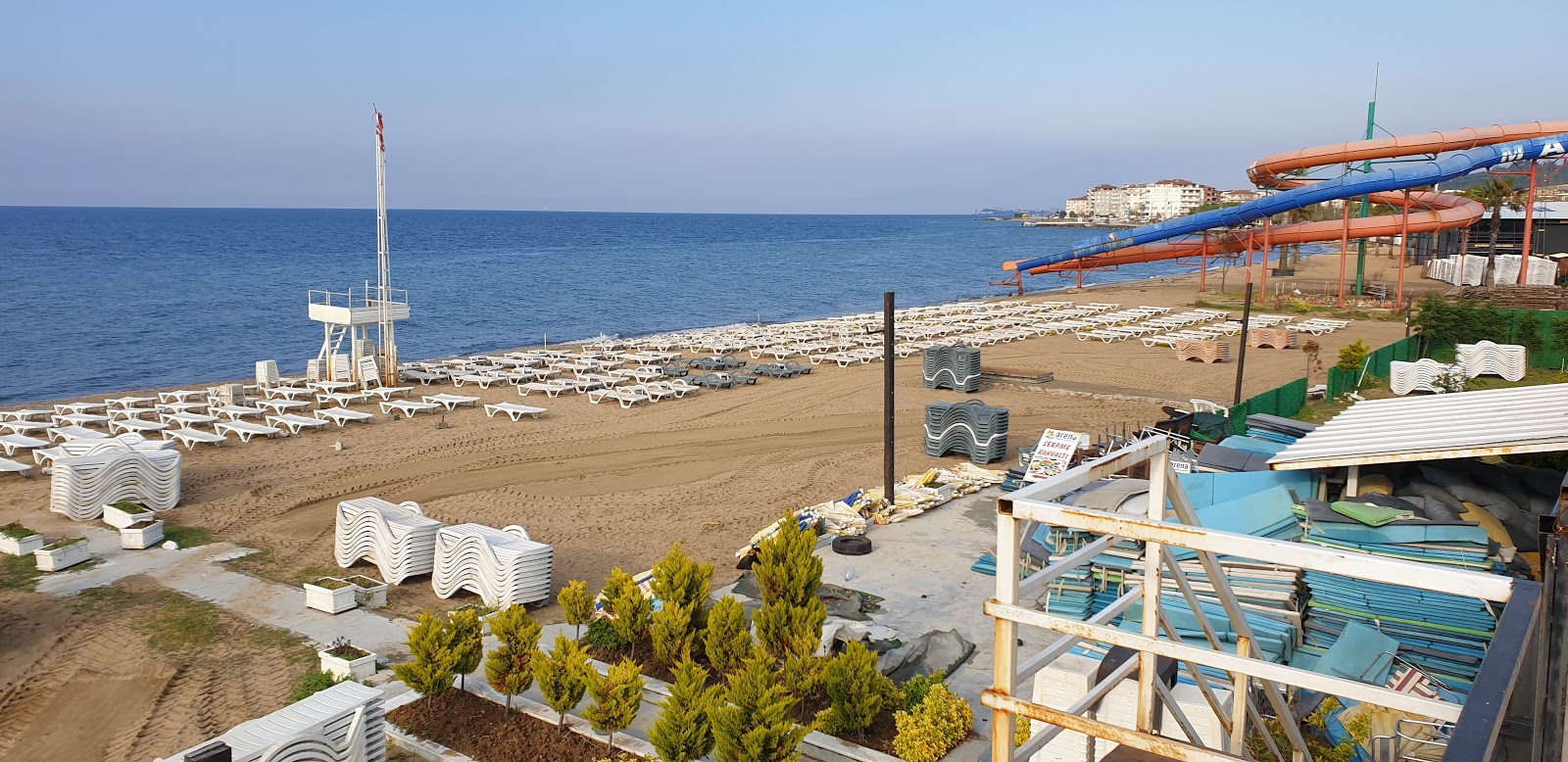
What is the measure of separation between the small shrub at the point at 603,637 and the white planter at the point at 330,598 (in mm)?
3114

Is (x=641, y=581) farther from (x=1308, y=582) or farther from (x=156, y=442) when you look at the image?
(x=156, y=442)

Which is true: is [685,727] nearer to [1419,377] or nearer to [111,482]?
[111,482]

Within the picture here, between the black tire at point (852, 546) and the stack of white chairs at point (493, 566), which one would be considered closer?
the stack of white chairs at point (493, 566)

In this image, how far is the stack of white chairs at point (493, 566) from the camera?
36.1 ft

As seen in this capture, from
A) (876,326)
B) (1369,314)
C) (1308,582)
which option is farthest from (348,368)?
(1369,314)

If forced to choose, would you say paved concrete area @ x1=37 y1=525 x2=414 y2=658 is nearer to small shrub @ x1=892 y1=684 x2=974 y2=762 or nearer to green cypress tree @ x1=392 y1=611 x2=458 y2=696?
green cypress tree @ x1=392 y1=611 x2=458 y2=696

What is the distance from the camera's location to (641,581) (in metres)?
11.1

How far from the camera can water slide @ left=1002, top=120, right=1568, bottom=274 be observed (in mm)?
34969

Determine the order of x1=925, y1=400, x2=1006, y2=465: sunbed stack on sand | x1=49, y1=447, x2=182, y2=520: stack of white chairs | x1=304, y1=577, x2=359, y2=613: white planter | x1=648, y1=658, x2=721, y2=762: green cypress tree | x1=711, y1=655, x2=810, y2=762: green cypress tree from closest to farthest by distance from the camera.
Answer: x1=711, y1=655, x2=810, y2=762: green cypress tree
x1=648, y1=658, x2=721, y2=762: green cypress tree
x1=304, y1=577, x2=359, y2=613: white planter
x1=49, y1=447, x2=182, y2=520: stack of white chairs
x1=925, y1=400, x2=1006, y2=465: sunbed stack on sand

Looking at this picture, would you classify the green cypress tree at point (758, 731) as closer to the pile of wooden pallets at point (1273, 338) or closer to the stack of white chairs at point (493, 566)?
the stack of white chairs at point (493, 566)

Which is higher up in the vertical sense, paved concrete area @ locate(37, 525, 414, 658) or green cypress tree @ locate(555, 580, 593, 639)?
green cypress tree @ locate(555, 580, 593, 639)

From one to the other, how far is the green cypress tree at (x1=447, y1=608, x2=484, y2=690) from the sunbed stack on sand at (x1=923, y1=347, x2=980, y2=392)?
1727 cm

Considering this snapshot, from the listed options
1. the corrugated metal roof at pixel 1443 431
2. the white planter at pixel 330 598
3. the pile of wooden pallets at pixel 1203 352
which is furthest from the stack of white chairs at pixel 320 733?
the pile of wooden pallets at pixel 1203 352

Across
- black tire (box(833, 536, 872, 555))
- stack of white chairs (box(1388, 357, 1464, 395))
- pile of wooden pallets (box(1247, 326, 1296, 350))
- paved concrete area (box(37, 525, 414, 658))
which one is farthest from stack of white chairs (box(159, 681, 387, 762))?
pile of wooden pallets (box(1247, 326, 1296, 350))
